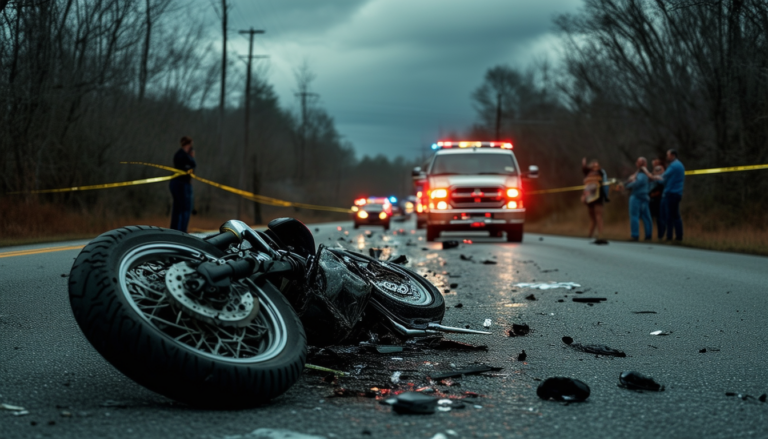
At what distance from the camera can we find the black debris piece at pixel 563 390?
3.56m

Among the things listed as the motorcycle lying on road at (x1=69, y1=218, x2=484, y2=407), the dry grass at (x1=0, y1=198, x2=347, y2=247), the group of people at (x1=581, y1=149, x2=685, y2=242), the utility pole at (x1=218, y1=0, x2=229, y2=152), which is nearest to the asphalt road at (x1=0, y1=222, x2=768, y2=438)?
the motorcycle lying on road at (x1=69, y1=218, x2=484, y2=407)

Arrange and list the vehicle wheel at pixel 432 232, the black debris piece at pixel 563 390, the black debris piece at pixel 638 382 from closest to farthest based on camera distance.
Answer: the black debris piece at pixel 563 390 → the black debris piece at pixel 638 382 → the vehicle wheel at pixel 432 232

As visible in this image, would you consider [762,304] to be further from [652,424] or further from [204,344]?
[204,344]

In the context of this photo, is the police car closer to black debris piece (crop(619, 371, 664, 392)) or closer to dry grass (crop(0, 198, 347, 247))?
dry grass (crop(0, 198, 347, 247))

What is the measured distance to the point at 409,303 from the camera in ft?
17.1

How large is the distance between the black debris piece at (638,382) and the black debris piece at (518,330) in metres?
1.56

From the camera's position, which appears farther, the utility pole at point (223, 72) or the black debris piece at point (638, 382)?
the utility pole at point (223, 72)

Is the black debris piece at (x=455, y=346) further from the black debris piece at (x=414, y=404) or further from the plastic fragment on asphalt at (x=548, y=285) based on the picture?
the plastic fragment on asphalt at (x=548, y=285)

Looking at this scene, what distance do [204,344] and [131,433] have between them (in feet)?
1.88

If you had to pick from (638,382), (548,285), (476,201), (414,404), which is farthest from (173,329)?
(476,201)

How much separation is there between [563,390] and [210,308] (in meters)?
1.58

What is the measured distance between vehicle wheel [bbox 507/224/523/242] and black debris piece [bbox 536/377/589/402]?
14364mm

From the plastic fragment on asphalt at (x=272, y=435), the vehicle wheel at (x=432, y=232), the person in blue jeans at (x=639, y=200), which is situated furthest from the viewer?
the person in blue jeans at (x=639, y=200)

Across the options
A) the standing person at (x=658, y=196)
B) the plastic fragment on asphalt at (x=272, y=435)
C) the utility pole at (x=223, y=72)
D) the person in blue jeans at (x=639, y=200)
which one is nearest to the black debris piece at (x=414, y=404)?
the plastic fragment on asphalt at (x=272, y=435)
